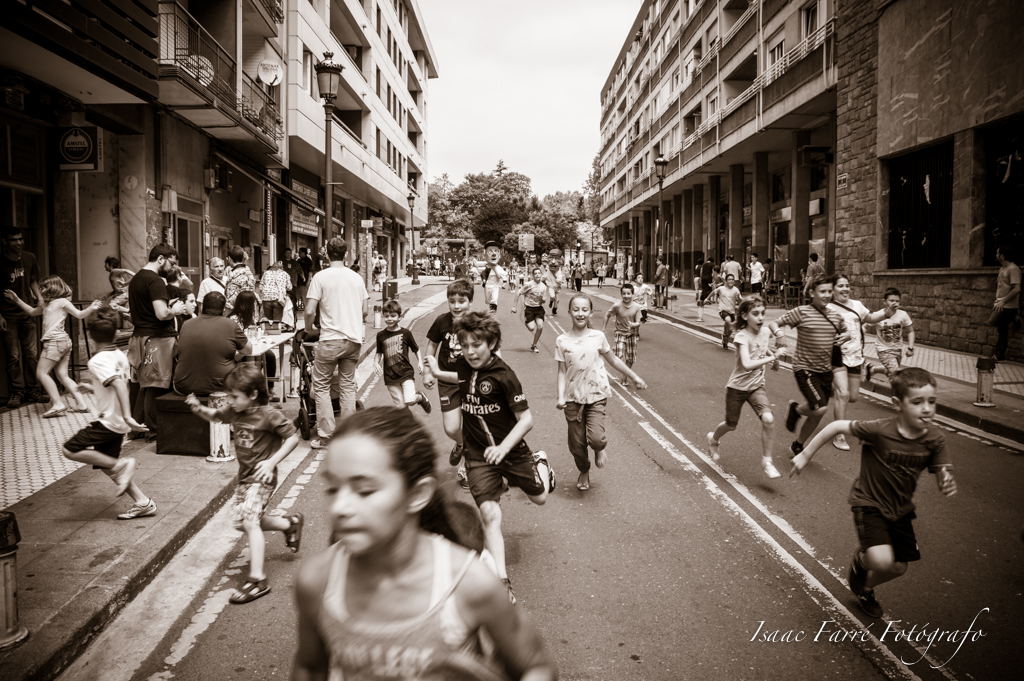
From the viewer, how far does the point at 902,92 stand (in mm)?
16438

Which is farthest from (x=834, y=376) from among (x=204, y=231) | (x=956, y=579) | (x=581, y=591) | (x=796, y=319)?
(x=204, y=231)

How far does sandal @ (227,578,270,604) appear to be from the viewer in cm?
436

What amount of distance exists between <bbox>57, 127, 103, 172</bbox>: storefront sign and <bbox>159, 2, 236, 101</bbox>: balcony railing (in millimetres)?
2311

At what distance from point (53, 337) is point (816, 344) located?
8.59m

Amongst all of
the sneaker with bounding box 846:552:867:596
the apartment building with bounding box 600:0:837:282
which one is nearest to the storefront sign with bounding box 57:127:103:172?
the sneaker with bounding box 846:552:867:596

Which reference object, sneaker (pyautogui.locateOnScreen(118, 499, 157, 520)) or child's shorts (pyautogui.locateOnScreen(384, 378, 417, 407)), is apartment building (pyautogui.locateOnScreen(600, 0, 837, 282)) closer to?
child's shorts (pyautogui.locateOnScreen(384, 378, 417, 407))

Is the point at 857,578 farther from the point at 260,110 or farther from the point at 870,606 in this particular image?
the point at 260,110

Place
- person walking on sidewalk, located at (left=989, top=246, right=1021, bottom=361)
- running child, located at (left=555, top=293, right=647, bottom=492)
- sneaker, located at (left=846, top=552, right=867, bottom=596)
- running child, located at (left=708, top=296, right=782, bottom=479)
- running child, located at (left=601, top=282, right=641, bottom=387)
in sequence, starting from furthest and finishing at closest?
person walking on sidewalk, located at (left=989, top=246, right=1021, bottom=361)
running child, located at (left=601, top=282, right=641, bottom=387)
running child, located at (left=708, top=296, right=782, bottom=479)
running child, located at (left=555, top=293, right=647, bottom=492)
sneaker, located at (left=846, top=552, right=867, bottom=596)

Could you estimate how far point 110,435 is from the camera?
5.37m

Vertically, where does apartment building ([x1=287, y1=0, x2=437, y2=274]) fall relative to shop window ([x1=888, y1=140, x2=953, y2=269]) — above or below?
above

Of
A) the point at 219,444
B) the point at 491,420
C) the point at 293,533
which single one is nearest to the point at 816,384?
the point at 491,420

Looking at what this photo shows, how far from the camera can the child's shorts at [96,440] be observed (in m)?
5.31

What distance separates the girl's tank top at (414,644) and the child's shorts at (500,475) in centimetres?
258

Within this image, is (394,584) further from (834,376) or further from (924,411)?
(834,376)
